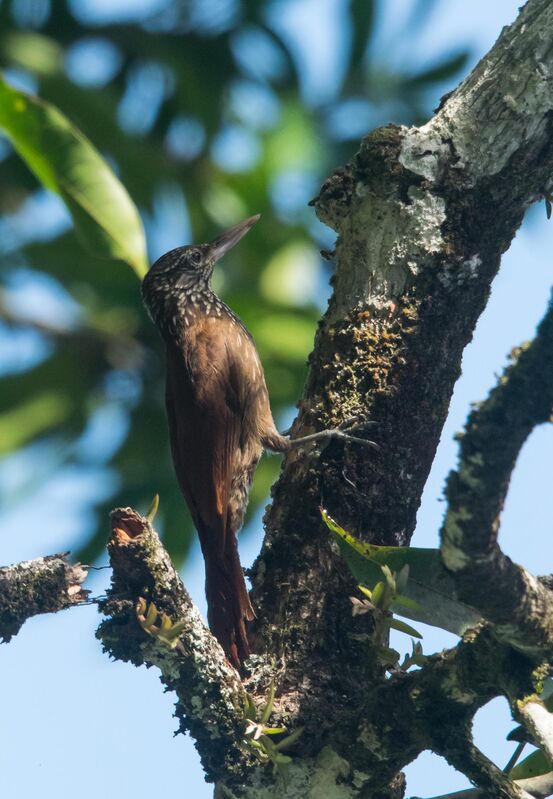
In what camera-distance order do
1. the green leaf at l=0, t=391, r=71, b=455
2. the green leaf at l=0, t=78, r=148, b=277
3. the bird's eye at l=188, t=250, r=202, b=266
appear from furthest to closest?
the green leaf at l=0, t=391, r=71, b=455 → the bird's eye at l=188, t=250, r=202, b=266 → the green leaf at l=0, t=78, r=148, b=277

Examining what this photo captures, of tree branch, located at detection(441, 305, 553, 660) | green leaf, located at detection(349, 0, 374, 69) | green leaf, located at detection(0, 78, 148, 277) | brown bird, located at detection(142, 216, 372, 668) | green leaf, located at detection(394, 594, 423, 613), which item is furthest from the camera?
green leaf, located at detection(349, 0, 374, 69)

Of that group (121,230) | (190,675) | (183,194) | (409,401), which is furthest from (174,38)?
(190,675)

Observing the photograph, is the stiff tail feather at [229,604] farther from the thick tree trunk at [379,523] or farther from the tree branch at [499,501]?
the tree branch at [499,501]

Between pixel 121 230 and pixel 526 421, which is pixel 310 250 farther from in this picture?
→ pixel 526 421

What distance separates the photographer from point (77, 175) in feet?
9.96

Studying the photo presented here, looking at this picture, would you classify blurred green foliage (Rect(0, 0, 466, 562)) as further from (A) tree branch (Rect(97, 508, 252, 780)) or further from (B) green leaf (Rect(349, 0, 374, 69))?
(A) tree branch (Rect(97, 508, 252, 780))

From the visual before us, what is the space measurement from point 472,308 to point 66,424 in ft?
11.4

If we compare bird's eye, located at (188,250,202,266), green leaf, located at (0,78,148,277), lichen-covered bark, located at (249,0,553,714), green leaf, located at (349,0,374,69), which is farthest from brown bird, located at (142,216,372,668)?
green leaf, located at (349,0,374,69)

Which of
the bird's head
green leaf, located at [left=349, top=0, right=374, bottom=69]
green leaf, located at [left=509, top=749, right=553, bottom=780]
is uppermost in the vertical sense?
green leaf, located at [left=349, top=0, right=374, bottom=69]

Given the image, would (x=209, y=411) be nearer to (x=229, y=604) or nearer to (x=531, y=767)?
(x=229, y=604)

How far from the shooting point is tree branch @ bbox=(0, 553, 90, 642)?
2.39m

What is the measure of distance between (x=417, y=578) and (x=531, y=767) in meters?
0.60

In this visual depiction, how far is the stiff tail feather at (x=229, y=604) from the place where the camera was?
294 centimetres

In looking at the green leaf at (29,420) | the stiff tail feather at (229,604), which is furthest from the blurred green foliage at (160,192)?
the stiff tail feather at (229,604)
